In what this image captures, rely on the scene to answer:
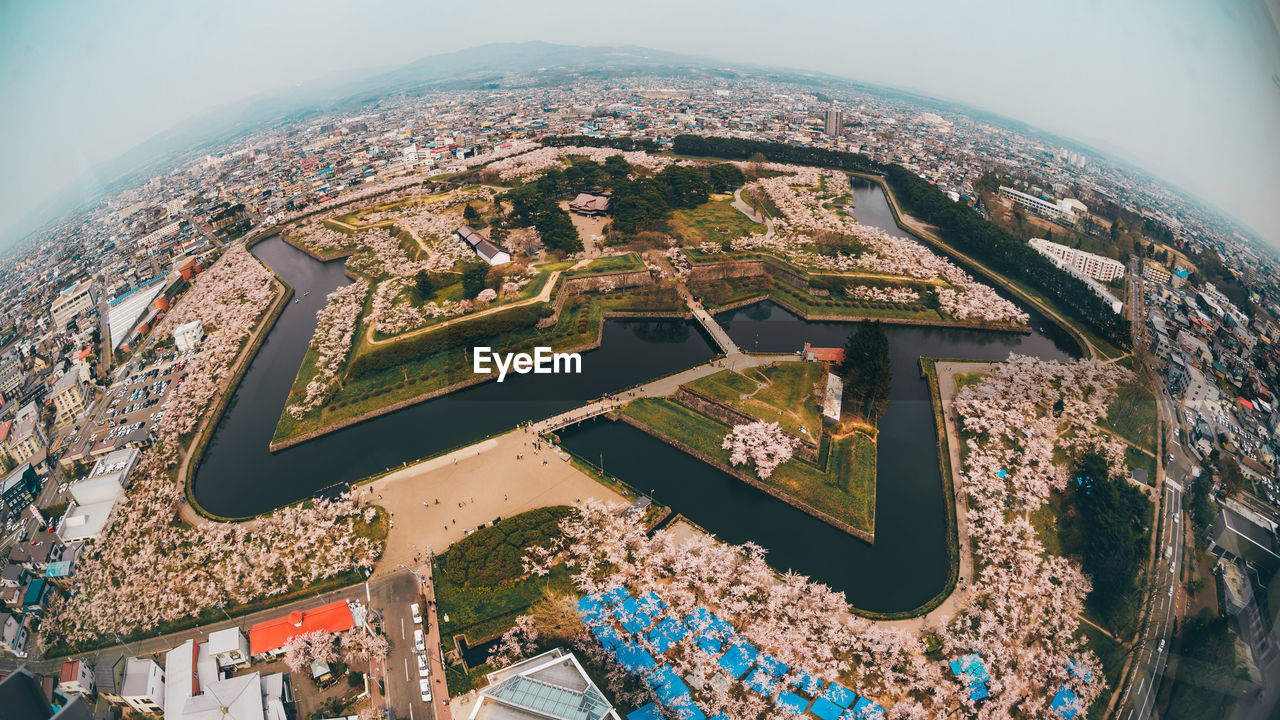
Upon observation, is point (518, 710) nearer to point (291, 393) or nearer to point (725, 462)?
point (725, 462)

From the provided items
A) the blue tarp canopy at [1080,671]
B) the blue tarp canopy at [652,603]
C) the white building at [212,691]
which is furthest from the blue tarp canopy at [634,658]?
the blue tarp canopy at [1080,671]

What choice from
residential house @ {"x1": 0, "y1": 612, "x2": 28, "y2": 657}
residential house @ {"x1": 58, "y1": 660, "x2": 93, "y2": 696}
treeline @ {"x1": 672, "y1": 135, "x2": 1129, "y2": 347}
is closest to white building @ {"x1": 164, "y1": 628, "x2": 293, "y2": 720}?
residential house @ {"x1": 58, "y1": 660, "x2": 93, "y2": 696}

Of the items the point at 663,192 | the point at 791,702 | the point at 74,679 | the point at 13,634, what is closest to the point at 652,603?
the point at 791,702

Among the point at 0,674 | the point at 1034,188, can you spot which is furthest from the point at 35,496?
the point at 1034,188

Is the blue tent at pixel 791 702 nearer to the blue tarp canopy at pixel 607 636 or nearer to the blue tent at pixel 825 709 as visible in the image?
the blue tent at pixel 825 709

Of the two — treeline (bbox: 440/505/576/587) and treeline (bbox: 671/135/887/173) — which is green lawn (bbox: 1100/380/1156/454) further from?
treeline (bbox: 671/135/887/173)
